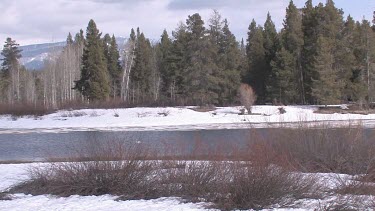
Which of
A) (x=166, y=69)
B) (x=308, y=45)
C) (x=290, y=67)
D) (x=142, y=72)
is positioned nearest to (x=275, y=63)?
(x=290, y=67)

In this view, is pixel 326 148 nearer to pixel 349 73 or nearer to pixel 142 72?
pixel 349 73

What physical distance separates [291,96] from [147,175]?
4826 centimetres

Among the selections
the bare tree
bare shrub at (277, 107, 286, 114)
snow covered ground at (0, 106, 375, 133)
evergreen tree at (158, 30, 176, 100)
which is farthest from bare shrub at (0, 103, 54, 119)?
evergreen tree at (158, 30, 176, 100)

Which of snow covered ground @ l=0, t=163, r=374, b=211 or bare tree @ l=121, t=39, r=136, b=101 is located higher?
bare tree @ l=121, t=39, r=136, b=101

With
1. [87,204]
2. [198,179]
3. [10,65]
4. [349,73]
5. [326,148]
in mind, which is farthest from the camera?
[10,65]

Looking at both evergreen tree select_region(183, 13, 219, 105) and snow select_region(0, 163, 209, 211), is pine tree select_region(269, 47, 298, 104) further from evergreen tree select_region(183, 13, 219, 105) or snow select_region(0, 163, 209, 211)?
snow select_region(0, 163, 209, 211)

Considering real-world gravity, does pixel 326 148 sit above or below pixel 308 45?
below

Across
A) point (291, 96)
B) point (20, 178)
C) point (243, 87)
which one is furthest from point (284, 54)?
point (20, 178)

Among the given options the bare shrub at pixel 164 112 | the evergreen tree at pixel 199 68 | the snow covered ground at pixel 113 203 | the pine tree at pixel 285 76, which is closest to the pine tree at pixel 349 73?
the pine tree at pixel 285 76

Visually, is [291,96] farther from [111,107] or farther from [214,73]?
[111,107]

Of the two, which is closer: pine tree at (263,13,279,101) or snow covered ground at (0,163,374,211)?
snow covered ground at (0,163,374,211)

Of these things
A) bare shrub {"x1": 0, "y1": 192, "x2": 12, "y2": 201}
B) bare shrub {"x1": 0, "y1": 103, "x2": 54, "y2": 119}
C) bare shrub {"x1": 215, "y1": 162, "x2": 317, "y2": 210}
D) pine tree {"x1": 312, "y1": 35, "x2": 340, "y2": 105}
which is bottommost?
bare shrub {"x1": 0, "y1": 192, "x2": 12, "y2": 201}

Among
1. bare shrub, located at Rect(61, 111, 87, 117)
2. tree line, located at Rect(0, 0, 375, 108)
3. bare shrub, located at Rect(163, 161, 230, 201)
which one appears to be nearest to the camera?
bare shrub, located at Rect(163, 161, 230, 201)

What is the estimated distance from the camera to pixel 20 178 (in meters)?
12.8
